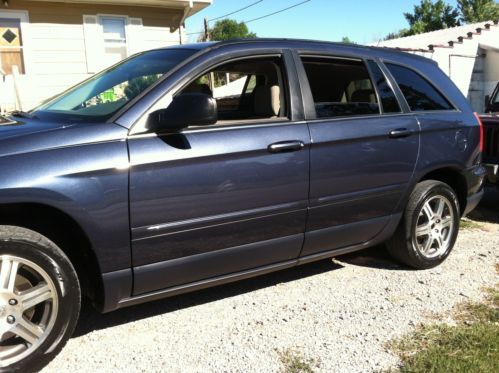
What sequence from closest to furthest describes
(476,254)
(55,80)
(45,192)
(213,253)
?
(45,192)
(213,253)
(476,254)
(55,80)

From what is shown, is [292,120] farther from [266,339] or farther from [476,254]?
[476,254]

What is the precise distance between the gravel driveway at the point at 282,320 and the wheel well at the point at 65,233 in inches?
15.5

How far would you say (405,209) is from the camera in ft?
13.9

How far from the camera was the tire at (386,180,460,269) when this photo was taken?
425cm

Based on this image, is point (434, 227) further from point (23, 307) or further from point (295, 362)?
point (23, 307)

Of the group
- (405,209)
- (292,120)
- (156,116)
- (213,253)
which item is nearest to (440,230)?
(405,209)

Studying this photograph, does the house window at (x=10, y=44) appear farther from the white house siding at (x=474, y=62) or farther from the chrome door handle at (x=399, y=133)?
the white house siding at (x=474, y=62)

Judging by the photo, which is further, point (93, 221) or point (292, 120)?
point (292, 120)

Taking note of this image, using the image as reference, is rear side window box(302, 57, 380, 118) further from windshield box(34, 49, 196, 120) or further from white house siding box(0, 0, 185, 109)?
white house siding box(0, 0, 185, 109)

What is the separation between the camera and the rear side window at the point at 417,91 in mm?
4244

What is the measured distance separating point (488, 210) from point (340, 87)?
11.9 ft

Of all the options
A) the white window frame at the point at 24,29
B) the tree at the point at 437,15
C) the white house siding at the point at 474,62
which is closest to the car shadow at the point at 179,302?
the white window frame at the point at 24,29

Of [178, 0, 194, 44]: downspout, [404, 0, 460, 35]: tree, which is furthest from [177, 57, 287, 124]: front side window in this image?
[404, 0, 460, 35]: tree

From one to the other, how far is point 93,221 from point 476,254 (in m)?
3.59
